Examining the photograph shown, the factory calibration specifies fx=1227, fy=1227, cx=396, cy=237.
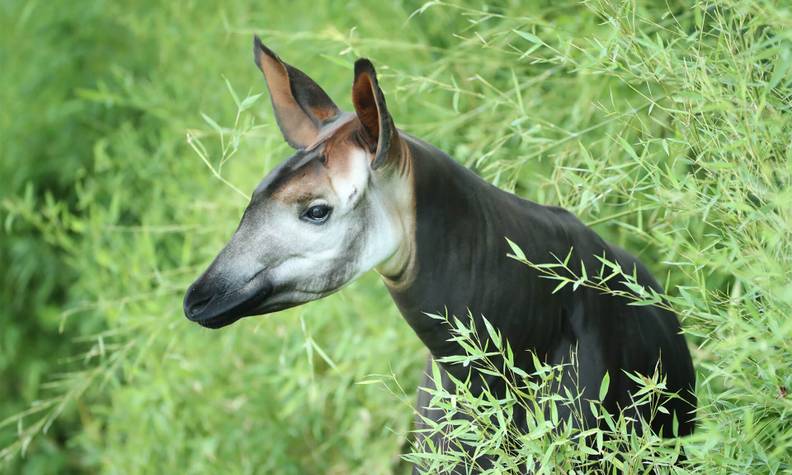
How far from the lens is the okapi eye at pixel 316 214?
1462mm

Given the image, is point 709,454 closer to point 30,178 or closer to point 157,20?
point 157,20

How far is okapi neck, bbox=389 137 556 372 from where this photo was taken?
152cm

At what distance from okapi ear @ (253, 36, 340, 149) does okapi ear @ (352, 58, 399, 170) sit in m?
0.11

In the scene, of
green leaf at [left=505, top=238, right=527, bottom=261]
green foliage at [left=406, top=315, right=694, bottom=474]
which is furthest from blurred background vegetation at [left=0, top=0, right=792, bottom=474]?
green leaf at [left=505, top=238, right=527, bottom=261]

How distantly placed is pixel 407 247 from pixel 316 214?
129 mm

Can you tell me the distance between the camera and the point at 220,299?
4.74ft

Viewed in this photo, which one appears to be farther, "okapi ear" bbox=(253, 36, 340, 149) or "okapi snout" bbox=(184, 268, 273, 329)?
"okapi ear" bbox=(253, 36, 340, 149)

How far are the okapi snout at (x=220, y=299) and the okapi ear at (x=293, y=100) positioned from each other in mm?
211

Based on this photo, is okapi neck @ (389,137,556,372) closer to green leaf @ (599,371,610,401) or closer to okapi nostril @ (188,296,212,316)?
green leaf @ (599,371,610,401)

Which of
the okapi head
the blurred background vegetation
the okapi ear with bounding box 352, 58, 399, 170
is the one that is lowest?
the blurred background vegetation

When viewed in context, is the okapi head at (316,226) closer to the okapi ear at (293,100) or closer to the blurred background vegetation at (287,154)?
the okapi ear at (293,100)

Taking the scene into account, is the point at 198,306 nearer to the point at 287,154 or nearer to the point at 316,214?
the point at 316,214

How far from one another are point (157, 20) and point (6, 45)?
0.71m

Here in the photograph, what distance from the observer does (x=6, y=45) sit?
471 centimetres
